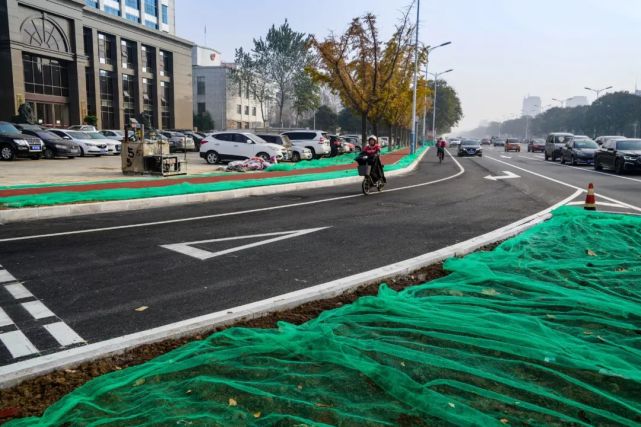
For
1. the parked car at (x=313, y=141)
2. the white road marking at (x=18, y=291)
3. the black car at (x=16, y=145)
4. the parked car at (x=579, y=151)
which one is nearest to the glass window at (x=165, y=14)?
the parked car at (x=313, y=141)

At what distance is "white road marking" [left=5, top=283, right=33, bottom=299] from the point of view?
4.79m

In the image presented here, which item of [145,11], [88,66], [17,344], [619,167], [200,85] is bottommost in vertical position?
[17,344]

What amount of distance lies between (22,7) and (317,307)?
154ft

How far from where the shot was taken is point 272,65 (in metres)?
78.0

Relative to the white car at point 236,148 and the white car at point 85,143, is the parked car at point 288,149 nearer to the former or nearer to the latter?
the white car at point 236,148

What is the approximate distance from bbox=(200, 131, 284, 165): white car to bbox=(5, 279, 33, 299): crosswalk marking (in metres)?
19.0

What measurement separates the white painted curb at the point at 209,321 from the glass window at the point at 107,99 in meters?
52.1

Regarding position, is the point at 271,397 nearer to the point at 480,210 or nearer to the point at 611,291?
the point at 611,291

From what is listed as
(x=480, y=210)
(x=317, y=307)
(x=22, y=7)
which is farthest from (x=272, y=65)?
(x=317, y=307)

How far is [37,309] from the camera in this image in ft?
14.6

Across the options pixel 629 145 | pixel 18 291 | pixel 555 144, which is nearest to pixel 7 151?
pixel 18 291

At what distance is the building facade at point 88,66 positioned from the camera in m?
40.2

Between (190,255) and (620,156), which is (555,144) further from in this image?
(190,255)

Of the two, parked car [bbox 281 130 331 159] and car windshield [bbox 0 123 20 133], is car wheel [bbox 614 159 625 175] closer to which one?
parked car [bbox 281 130 331 159]
